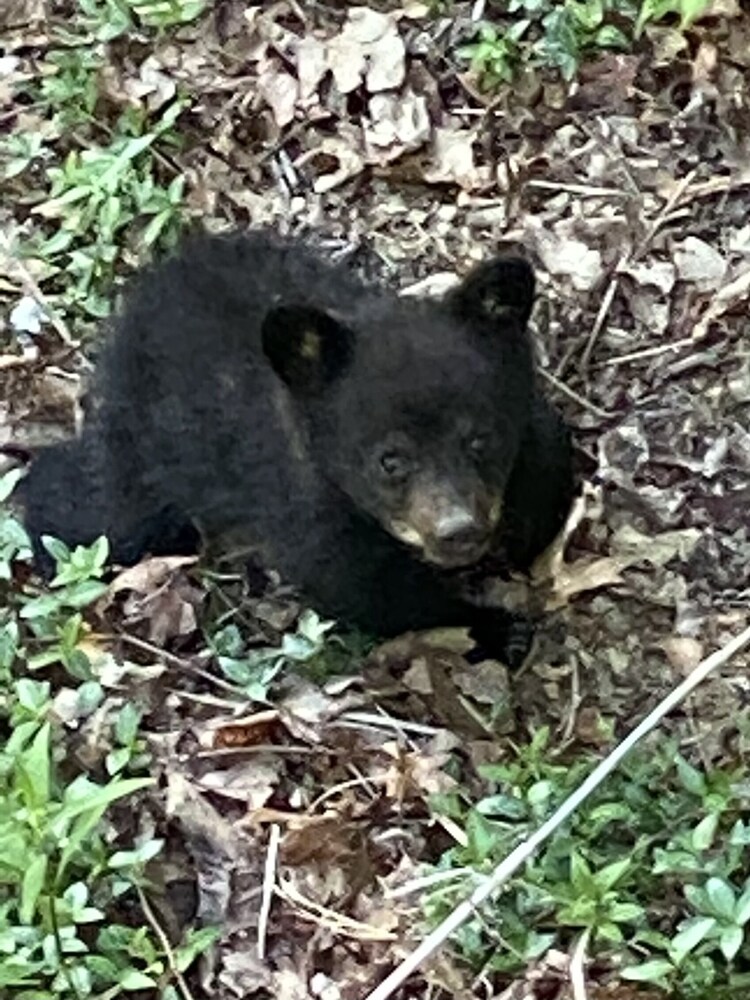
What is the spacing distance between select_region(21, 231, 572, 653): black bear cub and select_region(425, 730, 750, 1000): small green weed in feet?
1.72

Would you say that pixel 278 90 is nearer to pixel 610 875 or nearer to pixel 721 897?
pixel 610 875

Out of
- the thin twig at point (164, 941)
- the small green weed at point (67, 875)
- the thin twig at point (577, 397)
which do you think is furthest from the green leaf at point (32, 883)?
the thin twig at point (577, 397)

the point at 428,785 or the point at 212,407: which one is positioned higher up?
the point at 212,407

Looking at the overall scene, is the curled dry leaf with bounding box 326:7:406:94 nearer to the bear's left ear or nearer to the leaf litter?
the leaf litter

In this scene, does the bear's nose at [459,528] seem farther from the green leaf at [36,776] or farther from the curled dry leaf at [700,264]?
the curled dry leaf at [700,264]

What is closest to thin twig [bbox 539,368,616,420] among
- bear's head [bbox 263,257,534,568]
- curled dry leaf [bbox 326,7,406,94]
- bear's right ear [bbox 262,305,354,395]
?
bear's head [bbox 263,257,534,568]

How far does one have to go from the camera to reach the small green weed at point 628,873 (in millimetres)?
3305

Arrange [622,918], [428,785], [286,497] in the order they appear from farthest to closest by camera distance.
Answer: [286,497] → [428,785] → [622,918]

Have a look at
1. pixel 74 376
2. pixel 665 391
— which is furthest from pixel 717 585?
pixel 74 376

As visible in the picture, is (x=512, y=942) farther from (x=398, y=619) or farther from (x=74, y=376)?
(x=74, y=376)

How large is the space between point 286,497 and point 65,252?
4.44 feet

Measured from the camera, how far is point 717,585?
431cm

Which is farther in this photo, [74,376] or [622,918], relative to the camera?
[74,376]

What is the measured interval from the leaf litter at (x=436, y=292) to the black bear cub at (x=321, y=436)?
6.8 inches
